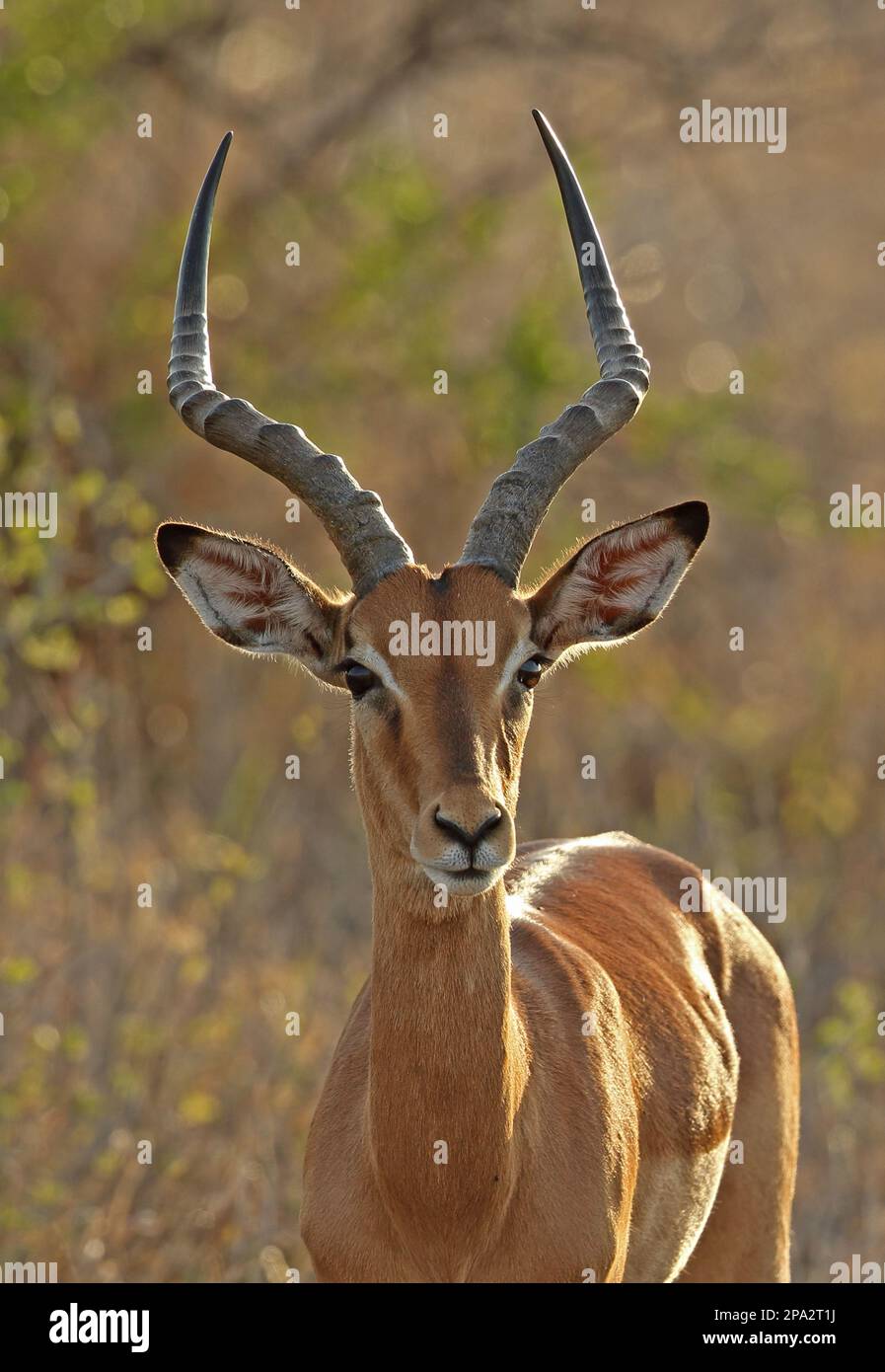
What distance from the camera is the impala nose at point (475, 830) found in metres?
5.12

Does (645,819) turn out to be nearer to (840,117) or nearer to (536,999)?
(840,117)

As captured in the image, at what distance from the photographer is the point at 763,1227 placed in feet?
24.1

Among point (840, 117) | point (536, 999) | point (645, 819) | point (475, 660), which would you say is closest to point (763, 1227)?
Answer: point (536, 999)

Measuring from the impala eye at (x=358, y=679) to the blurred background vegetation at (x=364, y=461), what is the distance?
411 cm

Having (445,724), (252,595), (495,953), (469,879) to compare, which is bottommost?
(495,953)

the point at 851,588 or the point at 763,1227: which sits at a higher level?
the point at 851,588

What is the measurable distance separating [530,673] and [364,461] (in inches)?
395

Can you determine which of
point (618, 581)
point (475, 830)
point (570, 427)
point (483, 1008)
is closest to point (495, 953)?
point (483, 1008)

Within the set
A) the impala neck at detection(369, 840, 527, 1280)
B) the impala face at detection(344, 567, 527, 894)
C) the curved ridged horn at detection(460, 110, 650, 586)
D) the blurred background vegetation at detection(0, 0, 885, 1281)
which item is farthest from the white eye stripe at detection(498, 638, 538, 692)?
the blurred background vegetation at detection(0, 0, 885, 1281)

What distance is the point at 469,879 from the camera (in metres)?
5.17

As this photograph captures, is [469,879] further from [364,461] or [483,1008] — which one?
[364,461]

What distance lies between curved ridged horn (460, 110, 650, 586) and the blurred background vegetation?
3.86 meters

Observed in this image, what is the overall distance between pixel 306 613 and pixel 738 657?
10.6m

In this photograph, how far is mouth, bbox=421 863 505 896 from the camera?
5.16 m
